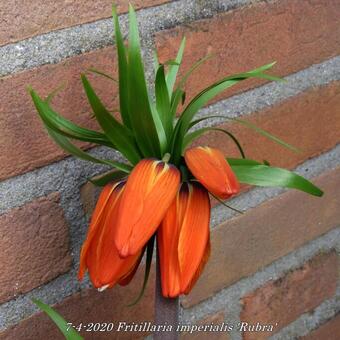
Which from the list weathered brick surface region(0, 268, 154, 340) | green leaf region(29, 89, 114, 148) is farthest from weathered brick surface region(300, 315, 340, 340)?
green leaf region(29, 89, 114, 148)

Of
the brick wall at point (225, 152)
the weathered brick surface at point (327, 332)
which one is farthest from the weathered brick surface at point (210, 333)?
the weathered brick surface at point (327, 332)

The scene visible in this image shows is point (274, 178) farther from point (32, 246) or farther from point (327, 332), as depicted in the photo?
point (327, 332)

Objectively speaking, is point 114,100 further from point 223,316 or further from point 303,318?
point 303,318

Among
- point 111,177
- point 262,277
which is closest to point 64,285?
point 111,177

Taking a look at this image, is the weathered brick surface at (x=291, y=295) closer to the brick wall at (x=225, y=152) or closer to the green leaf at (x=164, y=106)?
the brick wall at (x=225, y=152)

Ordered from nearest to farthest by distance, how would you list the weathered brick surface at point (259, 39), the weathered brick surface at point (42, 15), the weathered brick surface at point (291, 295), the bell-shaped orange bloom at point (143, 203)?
→ the bell-shaped orange bloom at point (143, 203), the weathered brick surface at point (42, 15), the weathered brick surface at point (259, 39), the weathered brick surface at point (291, 295)

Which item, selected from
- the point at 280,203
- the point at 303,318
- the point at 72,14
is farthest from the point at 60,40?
the point at 303,318
